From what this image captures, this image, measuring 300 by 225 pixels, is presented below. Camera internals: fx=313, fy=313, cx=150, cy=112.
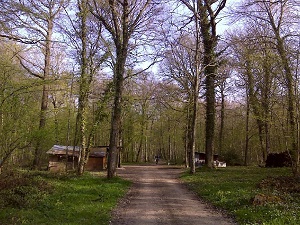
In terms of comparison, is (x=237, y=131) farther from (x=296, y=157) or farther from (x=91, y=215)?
(x=91, y=215)

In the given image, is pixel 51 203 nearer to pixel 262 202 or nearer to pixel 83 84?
pixel 262 202

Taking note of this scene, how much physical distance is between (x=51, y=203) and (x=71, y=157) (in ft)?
66.8

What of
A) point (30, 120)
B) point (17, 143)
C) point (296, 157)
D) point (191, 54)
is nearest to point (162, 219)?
point (17, 143)

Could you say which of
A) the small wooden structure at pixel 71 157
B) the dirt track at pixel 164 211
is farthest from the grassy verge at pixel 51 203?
the small wooden structure at pixel 71 157

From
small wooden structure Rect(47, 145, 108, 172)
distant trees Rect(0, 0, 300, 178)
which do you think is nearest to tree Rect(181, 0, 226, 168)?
distant trees Rect(0, 0, 300, 178)

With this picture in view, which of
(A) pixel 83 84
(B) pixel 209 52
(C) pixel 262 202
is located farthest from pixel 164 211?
(B) pixel 209 52

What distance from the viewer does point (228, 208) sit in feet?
35.7

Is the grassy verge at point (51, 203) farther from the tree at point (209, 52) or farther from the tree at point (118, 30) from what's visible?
the tree at point (209, 52)

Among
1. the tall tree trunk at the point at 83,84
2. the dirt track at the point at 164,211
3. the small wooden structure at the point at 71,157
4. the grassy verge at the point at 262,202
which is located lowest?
the dirt track at the point at 164,211

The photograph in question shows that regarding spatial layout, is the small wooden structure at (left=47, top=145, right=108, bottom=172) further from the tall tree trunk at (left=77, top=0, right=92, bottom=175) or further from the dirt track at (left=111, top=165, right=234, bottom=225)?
the dirt track at (left=111, top=165, right=234, bottom=225)

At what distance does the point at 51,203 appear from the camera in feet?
35.1

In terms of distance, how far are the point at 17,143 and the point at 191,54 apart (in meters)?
21.9

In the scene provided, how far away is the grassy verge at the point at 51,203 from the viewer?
864cm

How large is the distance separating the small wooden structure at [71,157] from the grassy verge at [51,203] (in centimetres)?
1064
